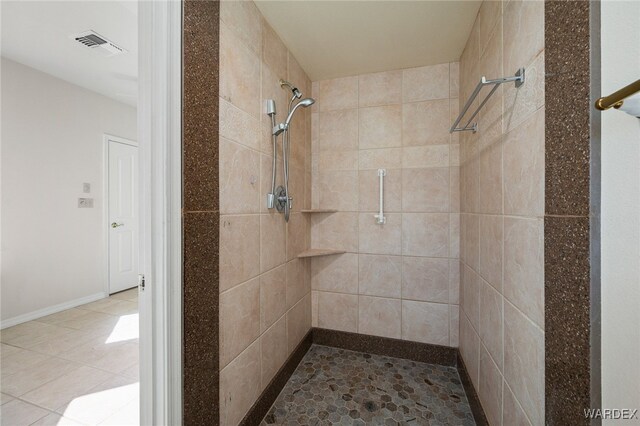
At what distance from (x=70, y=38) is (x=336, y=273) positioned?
2930 millimetres

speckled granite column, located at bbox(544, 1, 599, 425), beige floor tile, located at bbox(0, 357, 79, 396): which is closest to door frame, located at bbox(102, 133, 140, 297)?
beige floor tile, located at bbox(0, 357, 79, 396)

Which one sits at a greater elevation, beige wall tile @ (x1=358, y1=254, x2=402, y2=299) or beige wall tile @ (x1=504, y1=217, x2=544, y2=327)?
beige wall tile @ (x1=504, y1=217, x2=544, y2=327)

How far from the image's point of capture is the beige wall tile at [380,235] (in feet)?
6.37

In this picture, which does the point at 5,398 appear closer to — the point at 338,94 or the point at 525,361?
the point at 525,361

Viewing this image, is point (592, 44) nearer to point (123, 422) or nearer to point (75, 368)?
point (123, 422)

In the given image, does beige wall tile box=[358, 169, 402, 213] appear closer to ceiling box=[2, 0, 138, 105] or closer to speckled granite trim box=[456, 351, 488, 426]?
speckled granite trim box=[456, 351, 488, 426]

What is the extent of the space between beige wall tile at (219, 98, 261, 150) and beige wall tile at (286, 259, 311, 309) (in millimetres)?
840

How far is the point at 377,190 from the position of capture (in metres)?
1.98

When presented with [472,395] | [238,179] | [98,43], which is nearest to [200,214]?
[238,179]

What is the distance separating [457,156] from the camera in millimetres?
1820

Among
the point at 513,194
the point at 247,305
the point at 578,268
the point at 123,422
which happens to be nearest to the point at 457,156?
the point at 513,194

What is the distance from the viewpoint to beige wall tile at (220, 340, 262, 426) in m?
1.09

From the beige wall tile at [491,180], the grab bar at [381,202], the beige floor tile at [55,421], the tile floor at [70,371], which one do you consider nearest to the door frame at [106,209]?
the tile floor at [70,371]

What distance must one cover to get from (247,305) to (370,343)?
1.19 metres
